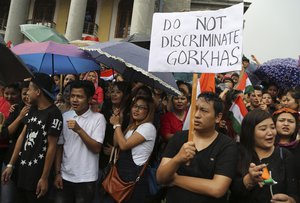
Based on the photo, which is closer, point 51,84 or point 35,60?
point 51,84

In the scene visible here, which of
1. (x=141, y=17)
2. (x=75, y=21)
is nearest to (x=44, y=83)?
(x=141, y=17)

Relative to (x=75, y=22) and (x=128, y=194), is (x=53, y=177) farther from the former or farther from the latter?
(x=75, y=22)

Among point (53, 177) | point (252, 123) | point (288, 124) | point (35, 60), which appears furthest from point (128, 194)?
point (35, 60)

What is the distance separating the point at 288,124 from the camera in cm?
331

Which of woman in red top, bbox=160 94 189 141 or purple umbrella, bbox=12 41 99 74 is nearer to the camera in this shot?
woman in red top, bbox=160 94 189 141

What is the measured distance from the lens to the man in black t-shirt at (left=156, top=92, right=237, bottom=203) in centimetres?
230

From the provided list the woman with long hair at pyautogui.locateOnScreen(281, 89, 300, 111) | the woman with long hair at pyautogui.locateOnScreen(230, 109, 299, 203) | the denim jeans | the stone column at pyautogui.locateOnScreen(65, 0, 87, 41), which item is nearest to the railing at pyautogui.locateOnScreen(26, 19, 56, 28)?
the stone column at pyautogui.locateOnScreen(65, 0, 87, 41)

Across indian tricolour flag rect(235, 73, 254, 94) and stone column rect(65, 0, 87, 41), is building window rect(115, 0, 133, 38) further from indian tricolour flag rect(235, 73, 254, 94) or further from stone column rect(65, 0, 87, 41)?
indian tricolour flag rect(235, 73, 254, 94)

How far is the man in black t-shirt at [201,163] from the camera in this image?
2.30 metres

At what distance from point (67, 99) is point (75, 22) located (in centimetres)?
1725

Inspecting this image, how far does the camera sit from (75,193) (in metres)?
3.42

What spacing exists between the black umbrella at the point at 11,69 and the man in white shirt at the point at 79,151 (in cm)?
52

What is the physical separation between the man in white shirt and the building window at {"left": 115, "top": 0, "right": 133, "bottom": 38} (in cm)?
2154

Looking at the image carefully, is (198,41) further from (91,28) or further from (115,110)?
(91,28)
